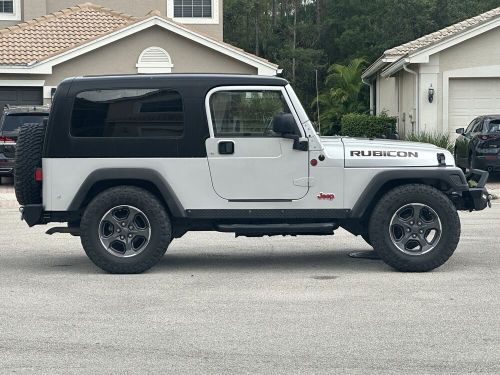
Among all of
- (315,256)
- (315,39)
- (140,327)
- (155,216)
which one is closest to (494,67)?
(315,256)

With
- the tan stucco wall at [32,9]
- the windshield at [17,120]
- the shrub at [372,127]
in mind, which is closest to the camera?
the windshield at [17,120]

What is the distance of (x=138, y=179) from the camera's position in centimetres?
1103

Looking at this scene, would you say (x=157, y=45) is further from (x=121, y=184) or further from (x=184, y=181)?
(x=184, y=181)

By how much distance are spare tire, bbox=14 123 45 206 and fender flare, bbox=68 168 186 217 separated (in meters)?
0.49

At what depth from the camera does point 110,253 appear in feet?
36.2

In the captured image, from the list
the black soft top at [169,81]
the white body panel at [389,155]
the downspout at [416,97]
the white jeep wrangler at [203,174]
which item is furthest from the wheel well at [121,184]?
the downspout at [416,97]

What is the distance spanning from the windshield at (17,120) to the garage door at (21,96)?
17.5 feet

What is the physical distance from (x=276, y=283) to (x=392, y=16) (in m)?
40.3

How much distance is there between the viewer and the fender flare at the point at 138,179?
11.0m

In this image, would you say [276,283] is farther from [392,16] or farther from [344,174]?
[392,16]

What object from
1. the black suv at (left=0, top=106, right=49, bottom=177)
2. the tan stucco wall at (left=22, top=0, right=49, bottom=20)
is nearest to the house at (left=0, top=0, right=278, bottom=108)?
the tan stucco wall at (left=22, top=0, right=49, bottom=20)

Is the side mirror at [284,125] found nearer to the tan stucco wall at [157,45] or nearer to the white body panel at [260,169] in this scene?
the white body panel at [260,169]

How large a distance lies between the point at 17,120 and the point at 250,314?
615 inches

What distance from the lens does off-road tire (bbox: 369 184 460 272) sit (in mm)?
11000
